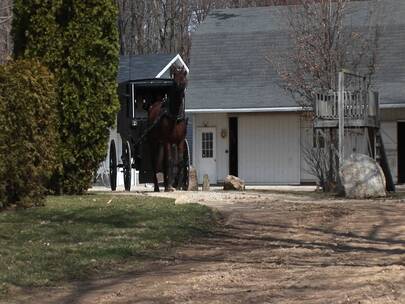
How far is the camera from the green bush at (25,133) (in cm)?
1229

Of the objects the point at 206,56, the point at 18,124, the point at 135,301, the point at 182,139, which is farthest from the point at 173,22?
the point at 135,301

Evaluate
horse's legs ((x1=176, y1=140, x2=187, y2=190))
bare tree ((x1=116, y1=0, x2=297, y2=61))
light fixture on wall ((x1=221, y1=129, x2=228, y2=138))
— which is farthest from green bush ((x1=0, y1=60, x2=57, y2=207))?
bare tree ((x1=116, y1=0, x2=297, y2=61))

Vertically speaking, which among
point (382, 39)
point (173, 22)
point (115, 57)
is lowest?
point (115, 57)

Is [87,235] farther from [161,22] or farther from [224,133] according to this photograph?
[161,22]

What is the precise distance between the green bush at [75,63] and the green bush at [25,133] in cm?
153

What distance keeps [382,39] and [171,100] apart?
11897 millimetres

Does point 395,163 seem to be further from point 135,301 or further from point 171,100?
point 135,301

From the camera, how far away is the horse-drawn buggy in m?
16.6

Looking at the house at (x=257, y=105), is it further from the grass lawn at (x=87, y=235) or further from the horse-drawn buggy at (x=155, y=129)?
the grass lawn at (x=87, y=235)

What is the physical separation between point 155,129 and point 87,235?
6833 mm

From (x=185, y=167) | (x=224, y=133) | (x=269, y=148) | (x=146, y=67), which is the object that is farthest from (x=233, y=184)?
(x=146, y=67)

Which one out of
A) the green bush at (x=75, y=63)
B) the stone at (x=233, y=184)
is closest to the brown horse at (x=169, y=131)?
the green bush at (x=75, y=63)

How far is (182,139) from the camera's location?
57.0ft

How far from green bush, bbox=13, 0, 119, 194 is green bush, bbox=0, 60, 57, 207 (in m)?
1.53
